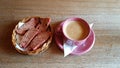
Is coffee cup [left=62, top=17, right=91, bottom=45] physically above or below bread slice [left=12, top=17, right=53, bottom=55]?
above

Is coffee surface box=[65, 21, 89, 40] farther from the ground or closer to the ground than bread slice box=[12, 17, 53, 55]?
farther from the ground

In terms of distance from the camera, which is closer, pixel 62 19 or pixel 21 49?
pixel 21 49

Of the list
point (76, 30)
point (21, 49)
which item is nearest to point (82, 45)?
point (76, 30)

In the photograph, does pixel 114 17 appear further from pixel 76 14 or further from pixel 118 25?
pixel 76 14

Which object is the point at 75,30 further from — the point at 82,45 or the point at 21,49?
the point at 21,49

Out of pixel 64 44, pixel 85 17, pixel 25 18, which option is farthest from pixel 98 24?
pixel 25 18
